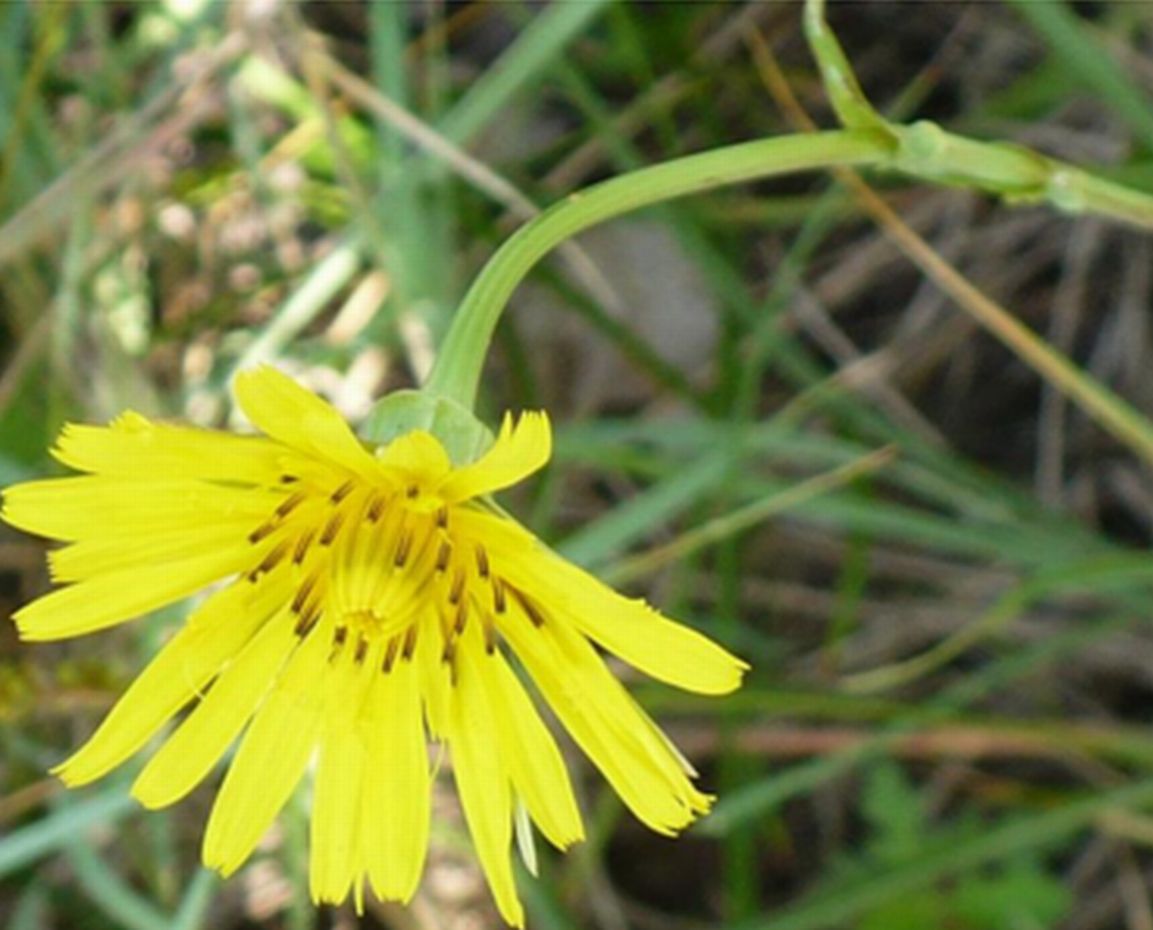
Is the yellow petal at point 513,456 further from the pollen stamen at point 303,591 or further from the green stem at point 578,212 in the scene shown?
the pollen stamen at point 303,591

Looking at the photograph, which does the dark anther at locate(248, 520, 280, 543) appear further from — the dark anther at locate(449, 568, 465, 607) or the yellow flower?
the dark anther at locate(449, 568, 465, 607)

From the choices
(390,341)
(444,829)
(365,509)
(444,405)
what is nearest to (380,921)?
(444,829)

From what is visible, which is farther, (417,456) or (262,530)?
(262,530)

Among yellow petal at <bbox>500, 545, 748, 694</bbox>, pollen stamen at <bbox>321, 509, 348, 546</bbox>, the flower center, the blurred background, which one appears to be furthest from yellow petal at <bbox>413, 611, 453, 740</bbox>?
the blurred background

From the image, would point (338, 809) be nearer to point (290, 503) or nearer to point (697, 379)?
point (290, 503)

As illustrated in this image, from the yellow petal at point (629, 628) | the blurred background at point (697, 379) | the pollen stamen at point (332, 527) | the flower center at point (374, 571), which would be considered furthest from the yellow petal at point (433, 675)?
the blurred background at point (697, 379)

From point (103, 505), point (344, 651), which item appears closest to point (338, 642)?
point (344, 651)
